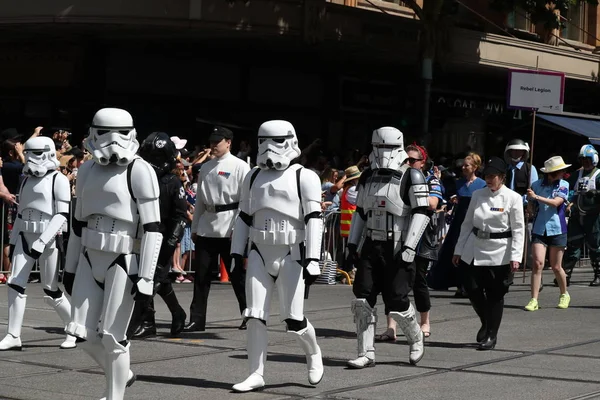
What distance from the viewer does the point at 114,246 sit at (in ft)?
25.0

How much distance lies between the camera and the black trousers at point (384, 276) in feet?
32.0

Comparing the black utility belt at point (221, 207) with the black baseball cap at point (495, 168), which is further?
the black utility belt at point (221, 207)

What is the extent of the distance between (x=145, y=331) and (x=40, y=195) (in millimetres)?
1672

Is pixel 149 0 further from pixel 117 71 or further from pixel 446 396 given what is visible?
pixel 446 396

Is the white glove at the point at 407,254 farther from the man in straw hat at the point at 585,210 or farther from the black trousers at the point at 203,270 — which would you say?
the man in straw hat at the point at 585,210

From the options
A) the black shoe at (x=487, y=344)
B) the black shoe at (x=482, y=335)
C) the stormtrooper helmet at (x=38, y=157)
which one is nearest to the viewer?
the stormtrooper helmet at (x=38, y=157)

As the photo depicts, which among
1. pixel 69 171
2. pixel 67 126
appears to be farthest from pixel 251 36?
pixel 69 171

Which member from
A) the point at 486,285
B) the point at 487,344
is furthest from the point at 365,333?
the point at 486,285

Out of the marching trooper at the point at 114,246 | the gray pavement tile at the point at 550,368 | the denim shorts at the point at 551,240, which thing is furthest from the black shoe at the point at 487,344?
the marching trooper at the point at 114,246

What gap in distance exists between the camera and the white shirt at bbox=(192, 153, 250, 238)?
11.5 m

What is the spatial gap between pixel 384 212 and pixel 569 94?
75.4 feet

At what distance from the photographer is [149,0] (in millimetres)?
21094

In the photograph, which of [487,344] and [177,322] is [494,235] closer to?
[487,344]

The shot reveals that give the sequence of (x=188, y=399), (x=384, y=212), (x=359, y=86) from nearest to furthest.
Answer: (x=188, y=399)
(x=384, y=212)
(x=359, y=86)
